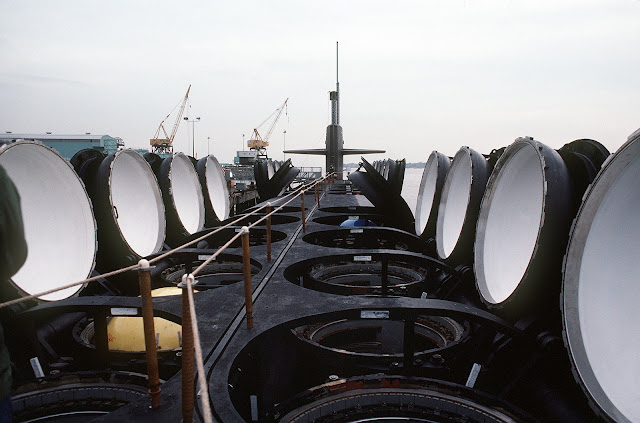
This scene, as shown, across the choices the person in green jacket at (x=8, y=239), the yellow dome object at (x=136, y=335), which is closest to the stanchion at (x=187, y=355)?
the person in green jacket at (x=8, y=239)

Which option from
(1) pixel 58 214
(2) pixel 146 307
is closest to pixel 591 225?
(2) pixel 146 307

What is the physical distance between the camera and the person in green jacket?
9.81 feet

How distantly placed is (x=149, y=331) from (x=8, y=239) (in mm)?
1387

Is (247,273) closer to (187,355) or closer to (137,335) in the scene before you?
(187,355)

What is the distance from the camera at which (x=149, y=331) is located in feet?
12.3

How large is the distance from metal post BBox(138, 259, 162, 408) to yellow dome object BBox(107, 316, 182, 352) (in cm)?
399

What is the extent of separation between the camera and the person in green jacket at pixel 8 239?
2.99 meters

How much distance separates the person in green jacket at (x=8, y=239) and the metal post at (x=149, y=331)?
896 millimetres

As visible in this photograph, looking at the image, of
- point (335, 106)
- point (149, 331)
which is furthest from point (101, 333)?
point (335, 106)

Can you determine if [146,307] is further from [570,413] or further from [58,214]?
[58,214]

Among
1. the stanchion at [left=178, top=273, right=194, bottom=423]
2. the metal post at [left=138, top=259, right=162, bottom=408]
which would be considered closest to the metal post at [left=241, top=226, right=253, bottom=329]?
the metal post at [left=138, top=259, right=162, bottom=408]

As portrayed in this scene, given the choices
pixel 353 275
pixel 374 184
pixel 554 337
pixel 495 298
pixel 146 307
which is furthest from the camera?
pixel 374 184

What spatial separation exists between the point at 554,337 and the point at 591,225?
1774mm

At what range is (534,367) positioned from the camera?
562 cm
